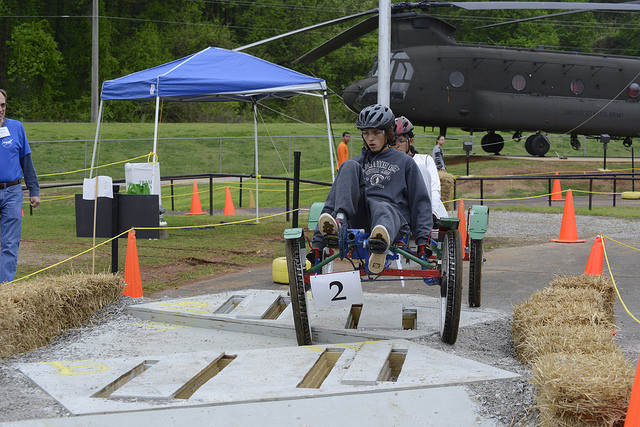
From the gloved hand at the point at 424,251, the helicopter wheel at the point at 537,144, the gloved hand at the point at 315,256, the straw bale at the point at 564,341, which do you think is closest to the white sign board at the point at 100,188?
the gloved hand at the point at 315,256

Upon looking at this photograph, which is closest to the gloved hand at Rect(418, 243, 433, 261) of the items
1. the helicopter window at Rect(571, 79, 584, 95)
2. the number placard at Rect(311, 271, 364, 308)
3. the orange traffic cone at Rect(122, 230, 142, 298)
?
the number placard at Rect(311, 271, 364, 308)

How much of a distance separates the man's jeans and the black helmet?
12.3ft

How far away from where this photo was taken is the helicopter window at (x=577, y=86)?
2875cm

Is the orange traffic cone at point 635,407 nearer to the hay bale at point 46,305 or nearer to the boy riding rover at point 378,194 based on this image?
the boy riding rover at point 378,194

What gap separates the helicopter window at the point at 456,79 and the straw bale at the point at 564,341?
21847 mm

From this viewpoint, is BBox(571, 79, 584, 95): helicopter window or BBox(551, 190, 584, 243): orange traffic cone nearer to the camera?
BBox(551, 190, 584, 243): orange traffic cone

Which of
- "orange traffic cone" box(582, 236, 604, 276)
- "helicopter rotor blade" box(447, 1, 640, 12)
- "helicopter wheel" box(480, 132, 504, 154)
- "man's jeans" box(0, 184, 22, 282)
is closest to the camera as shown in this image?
"man's jeans" box(0, 184, 22, 282)

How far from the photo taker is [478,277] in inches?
293

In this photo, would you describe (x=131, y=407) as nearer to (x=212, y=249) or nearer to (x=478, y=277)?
(x=478, y=277)

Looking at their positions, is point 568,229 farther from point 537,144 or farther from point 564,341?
point 537,144

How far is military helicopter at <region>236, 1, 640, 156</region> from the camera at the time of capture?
26.2 meters

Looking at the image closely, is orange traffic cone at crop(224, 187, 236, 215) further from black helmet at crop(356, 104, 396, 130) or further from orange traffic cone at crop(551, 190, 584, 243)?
black helmet at crop(356, 104, 396, 130)

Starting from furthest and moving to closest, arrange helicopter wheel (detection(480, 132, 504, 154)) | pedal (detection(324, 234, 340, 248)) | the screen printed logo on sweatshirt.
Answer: helicopter wheel (detection(480, 132, 504, 154)), the screen printed logo on sweatshirt, pedal (detection(324, 234, 340, 248))

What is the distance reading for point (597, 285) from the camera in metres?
6.66
